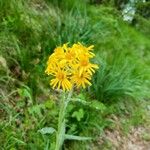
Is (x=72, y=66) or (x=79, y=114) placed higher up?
(x=72, y=66)

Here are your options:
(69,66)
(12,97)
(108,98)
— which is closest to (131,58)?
(108,98)

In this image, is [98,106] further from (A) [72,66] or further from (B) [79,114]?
(A) [72,66]

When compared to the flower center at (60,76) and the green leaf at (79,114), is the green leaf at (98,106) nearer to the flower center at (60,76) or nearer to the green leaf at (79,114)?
the green leaf at (79,114)

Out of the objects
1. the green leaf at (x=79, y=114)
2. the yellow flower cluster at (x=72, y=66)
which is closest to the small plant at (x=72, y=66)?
the yellow flower cluster at (x=72, y=66)

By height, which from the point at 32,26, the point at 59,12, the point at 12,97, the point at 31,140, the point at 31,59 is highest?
the point at 59,12

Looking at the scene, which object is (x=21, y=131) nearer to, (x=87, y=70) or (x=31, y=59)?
(x=31, y=59)

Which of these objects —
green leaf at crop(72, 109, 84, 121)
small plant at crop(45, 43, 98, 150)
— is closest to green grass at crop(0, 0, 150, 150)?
green leaf at crop(72, 109, 84, 121)

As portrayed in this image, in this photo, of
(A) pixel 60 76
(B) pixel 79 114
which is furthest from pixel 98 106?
(A) pixel 60 76

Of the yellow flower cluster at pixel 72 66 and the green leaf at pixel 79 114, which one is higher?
the yellow flower cluster at pixel 72 66
